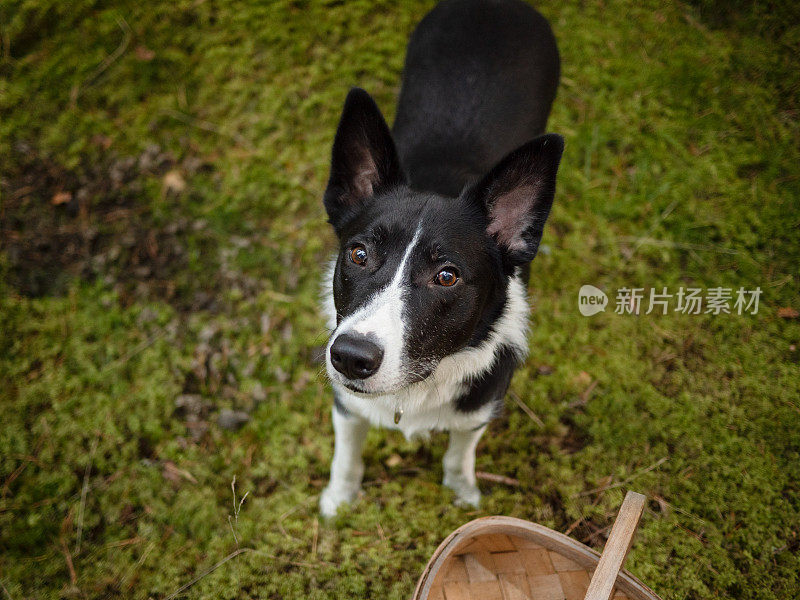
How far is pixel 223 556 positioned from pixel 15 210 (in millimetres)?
3044

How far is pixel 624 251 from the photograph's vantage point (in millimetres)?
3930

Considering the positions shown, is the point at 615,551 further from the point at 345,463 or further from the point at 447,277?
the point at 345,463

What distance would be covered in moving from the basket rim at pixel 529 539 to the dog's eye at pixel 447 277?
991 millimetres

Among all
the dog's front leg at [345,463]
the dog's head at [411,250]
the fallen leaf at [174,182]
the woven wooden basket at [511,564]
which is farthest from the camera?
the fallen leaf at [174,182]

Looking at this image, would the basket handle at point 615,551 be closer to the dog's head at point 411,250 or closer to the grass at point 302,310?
the dog's head at point 411,250

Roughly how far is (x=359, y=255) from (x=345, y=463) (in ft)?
4.20

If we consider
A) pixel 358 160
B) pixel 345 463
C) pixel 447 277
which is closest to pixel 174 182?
pixel 358 160

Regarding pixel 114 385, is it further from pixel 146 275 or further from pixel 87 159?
pixel 87 159

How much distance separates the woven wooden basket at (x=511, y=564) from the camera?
7.15 ft

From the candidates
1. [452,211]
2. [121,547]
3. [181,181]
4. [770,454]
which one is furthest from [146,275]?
[770,454]
